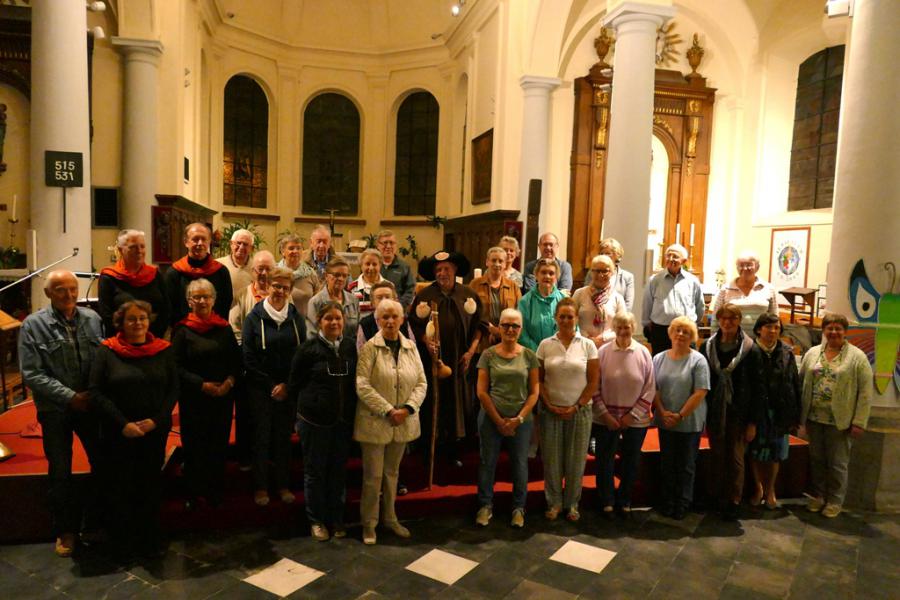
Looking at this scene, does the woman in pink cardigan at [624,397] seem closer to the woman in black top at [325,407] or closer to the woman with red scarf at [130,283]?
the woman in black top at [325,407]

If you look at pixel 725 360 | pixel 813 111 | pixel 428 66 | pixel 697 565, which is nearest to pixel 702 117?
pixel 813 111

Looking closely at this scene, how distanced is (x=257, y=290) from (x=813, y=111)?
39.1 ft

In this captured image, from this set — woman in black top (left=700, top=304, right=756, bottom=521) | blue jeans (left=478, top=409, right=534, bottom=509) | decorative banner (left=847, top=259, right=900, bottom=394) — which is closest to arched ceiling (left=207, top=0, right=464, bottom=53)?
decorative banner (left=847, top=259, right=900, bottom=394)

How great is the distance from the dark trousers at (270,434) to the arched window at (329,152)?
11.9 meters

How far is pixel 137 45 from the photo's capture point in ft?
30.2

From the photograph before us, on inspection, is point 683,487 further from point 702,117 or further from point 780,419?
point 702,117

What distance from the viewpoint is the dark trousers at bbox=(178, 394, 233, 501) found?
13.2 feet

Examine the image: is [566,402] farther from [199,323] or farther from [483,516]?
[199,323]

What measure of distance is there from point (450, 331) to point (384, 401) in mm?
866

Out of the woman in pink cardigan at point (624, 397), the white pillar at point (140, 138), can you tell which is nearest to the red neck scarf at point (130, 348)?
the woman in pink cardigan at point (624, 397)

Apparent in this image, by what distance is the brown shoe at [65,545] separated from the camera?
377 centimetres

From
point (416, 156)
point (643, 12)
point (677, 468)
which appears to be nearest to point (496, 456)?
point (677, 468)

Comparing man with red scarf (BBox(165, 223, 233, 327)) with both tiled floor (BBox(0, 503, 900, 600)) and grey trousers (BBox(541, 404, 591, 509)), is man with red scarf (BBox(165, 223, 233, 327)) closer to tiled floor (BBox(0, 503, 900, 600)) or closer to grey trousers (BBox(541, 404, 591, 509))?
tiled floor (BBox(0, 503, 900, 600))

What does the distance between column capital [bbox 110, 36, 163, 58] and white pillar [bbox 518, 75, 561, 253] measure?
5.72 m
